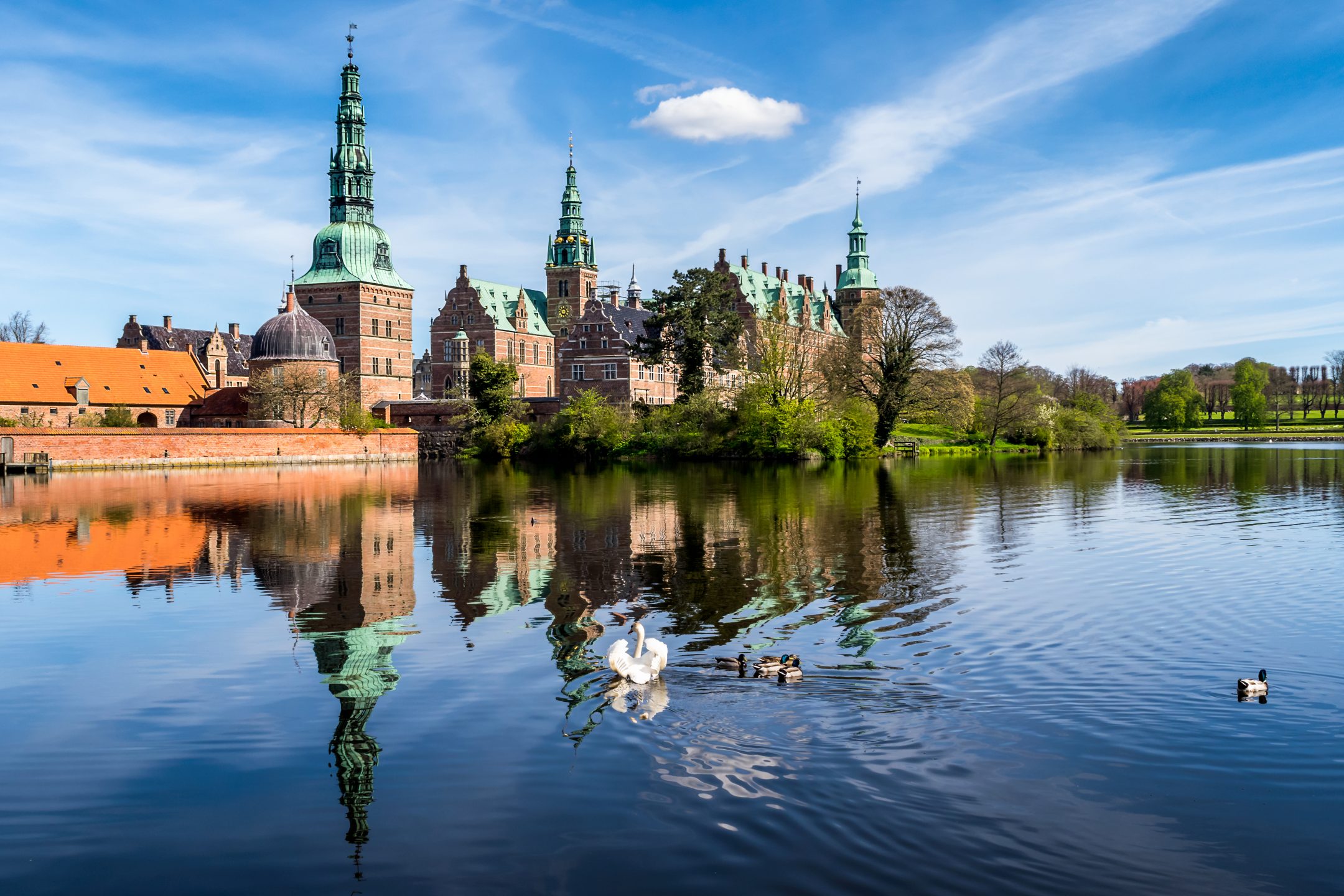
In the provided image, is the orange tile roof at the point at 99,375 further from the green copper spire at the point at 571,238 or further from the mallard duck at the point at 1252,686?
the mallard duck at the point at 1252,686

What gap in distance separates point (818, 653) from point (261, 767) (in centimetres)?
674

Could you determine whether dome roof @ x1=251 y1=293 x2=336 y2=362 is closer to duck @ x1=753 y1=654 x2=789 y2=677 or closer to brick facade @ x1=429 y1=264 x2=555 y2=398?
brick facade @ x1=429 y1=264 x2=555 y2=398

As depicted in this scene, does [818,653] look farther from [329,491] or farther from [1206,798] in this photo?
[329,491]

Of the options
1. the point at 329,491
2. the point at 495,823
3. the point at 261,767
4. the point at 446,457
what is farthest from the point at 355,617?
the point at 446,457

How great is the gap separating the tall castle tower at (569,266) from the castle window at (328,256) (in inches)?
1043

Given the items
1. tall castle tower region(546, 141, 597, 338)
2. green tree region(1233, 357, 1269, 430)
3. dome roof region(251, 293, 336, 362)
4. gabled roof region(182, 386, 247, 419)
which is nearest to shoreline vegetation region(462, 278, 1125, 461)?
dome roof region(251, 293, 336, 362)

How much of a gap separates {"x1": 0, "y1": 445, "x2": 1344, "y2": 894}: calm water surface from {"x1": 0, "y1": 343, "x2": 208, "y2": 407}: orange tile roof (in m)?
54.4

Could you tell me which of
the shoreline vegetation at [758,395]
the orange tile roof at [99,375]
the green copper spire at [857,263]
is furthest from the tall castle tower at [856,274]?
the orange tile roof at [99,375]

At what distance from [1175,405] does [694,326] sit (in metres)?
79.0

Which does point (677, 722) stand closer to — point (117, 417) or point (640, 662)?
point (640, 662)

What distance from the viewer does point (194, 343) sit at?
9950 centimetres

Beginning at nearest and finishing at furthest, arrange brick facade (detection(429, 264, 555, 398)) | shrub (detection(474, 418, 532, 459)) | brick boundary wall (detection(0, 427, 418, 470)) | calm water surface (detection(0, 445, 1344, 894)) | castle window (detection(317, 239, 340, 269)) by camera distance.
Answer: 1. calm water surface (detection(0, 445, 1344, 894))
2. brick boundary wall (detection(0, 427, 418, 470))
3. shrub (detection(474, 418, 532, 459))
4. castle window (detection(317, 239, 340, 269))
5. brick facade (detection(429, 264, 555, 398))

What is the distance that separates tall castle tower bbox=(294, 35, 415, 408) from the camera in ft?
298

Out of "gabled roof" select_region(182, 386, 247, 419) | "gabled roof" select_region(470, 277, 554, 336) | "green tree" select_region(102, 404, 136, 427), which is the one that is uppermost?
"gabled roof" select_region(470, 277, 554, 336)
